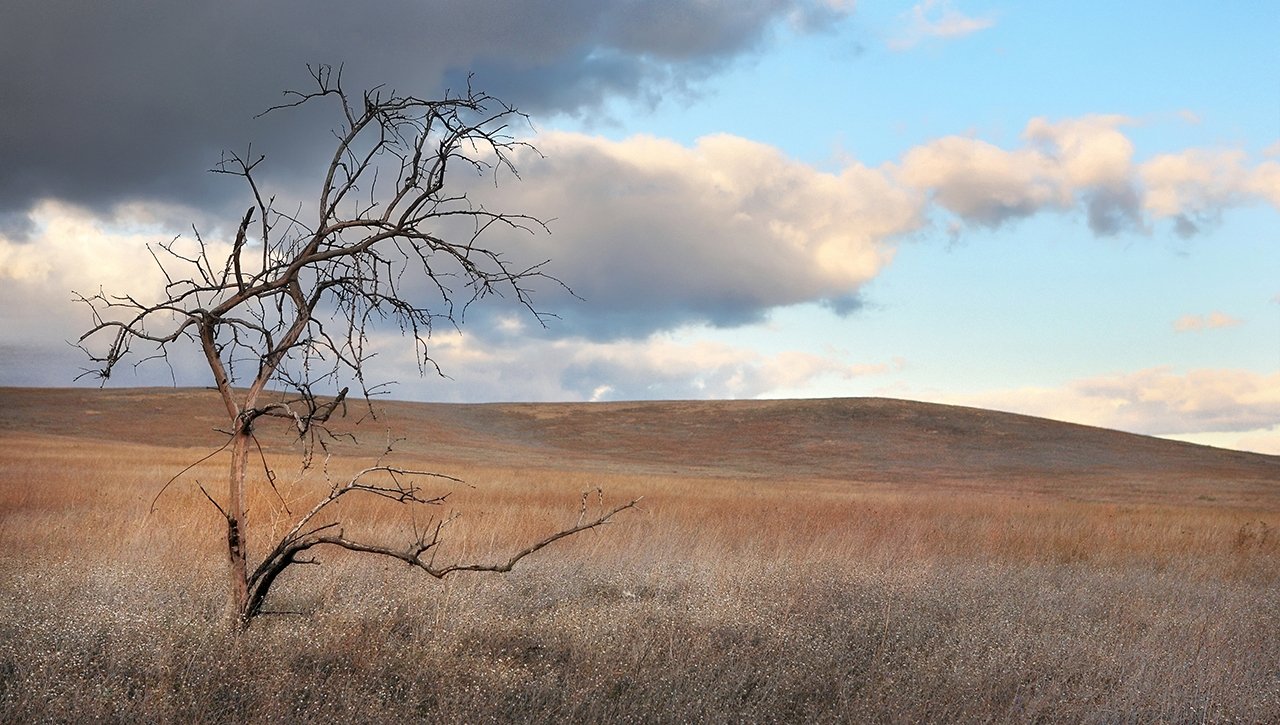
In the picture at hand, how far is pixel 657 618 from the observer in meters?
8.56

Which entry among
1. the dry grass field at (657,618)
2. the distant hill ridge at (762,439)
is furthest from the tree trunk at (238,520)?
the distant hill ridge at (762,439)

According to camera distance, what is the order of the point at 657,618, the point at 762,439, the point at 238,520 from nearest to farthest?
1. the point at 238,520
2. the point at 657,618
3. the point at 762,439

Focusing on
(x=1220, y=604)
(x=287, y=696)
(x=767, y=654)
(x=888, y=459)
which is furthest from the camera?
(x=888, y=459)

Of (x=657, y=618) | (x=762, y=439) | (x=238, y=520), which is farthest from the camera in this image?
(x=762, y=439)

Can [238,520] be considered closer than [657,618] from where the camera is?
Yes

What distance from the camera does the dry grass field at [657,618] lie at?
625cm

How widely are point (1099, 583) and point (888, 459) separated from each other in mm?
42185

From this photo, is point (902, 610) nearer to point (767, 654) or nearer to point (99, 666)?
point (767, 654)

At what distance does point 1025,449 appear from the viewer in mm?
59969

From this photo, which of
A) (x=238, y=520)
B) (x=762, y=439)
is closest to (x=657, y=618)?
(x=238, y=520)

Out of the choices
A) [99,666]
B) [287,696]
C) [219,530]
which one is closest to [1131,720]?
[287,696]

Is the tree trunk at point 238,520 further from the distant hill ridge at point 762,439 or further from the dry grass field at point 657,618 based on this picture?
the distant hill ridge at point 762,439

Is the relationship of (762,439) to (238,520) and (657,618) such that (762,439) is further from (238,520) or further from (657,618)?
(238,520)

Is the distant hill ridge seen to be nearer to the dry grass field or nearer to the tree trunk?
the dry grass field
